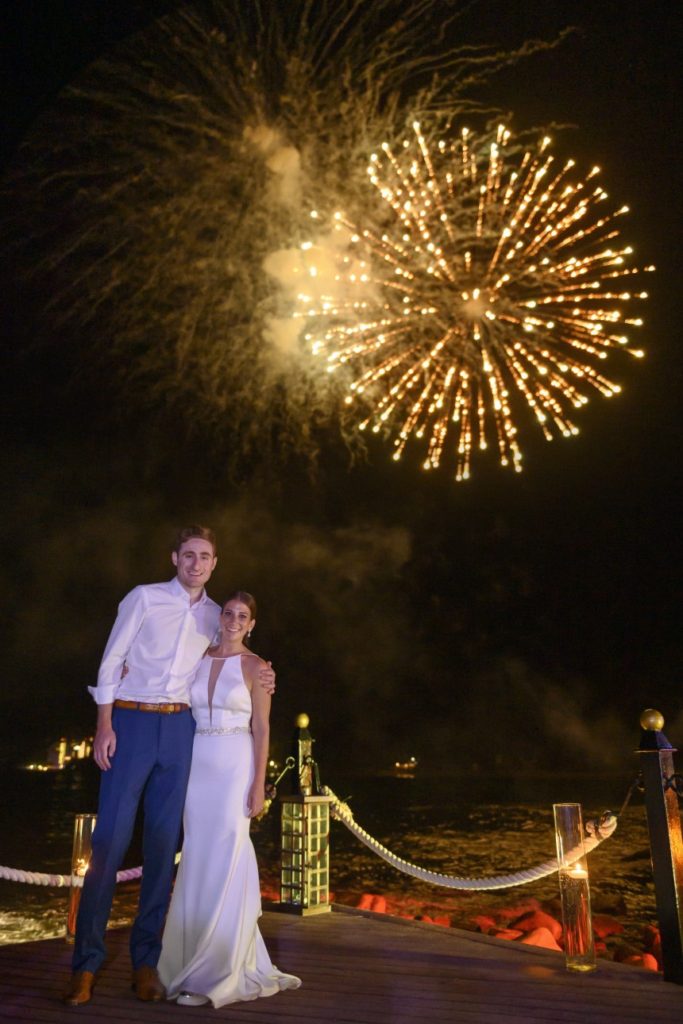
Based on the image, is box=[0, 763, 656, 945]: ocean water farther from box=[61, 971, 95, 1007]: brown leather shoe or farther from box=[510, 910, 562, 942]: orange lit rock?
box=[61, 971, 95, 1007]: brown leather shoe

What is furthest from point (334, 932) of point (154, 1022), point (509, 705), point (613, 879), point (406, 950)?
point (509, 705)

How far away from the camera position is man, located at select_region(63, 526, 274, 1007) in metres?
3.63

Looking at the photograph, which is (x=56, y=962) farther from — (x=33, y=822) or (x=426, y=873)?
(x=33, y=822)

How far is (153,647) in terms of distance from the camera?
13.0 ft

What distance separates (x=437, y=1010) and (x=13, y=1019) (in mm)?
1919

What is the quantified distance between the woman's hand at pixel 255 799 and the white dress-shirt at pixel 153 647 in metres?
0.59

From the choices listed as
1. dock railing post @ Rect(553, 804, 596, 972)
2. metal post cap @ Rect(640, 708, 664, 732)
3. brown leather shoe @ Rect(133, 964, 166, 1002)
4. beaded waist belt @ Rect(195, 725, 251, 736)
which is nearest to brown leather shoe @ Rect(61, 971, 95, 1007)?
brown leather shoe @ Rect(133, 964, 166, 1002)

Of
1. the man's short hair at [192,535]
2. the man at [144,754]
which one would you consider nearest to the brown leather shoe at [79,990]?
the man at [144,754]

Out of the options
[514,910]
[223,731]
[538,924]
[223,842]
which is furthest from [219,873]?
[514,910]

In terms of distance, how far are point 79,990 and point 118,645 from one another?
1.62 metres

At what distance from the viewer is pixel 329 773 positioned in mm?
147000

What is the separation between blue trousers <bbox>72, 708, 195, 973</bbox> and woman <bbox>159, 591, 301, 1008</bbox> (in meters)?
0.09

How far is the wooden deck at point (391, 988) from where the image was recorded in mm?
3395

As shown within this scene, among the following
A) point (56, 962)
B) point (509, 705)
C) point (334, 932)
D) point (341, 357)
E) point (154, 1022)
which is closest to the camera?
point (154, 1022)
